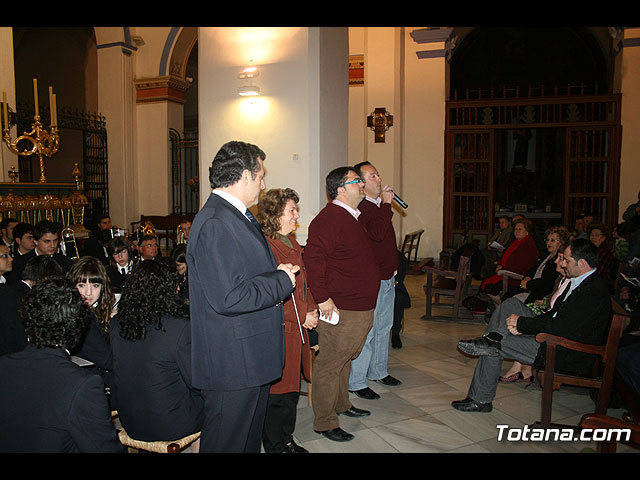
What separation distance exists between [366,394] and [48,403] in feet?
8.58

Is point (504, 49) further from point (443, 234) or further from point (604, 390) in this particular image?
point (604, 390)

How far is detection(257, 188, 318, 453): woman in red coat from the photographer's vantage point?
2.75 m

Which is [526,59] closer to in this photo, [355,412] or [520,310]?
[520,310]

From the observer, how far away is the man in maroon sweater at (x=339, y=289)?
3107 mm

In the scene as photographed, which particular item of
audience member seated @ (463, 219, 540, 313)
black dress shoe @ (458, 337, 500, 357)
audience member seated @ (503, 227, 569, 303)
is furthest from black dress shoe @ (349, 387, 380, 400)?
audience member seated @ (463, 219, 540, 313)

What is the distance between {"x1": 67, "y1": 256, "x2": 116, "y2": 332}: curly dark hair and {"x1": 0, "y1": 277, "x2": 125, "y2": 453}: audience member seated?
1.33 metres

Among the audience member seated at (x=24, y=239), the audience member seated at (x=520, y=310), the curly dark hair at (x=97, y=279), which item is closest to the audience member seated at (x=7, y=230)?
the audience member seated at (x=24, y=239)

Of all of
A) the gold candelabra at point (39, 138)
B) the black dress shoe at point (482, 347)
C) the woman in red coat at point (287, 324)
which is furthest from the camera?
the gold candelabra at point (39, 138)

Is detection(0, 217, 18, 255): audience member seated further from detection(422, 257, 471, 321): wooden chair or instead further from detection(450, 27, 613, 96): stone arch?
detection(450, 27, 613, 96): stone arch

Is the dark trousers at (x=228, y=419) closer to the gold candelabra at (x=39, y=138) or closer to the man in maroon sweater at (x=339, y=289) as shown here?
the man in maroon sweater at (x=339, y=289)

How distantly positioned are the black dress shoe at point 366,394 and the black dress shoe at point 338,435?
2.18ft

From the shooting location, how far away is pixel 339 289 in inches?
124

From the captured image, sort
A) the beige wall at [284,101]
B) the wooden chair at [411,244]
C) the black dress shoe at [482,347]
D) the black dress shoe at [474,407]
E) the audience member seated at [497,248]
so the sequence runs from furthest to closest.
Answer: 1. the wooden chair at [411,244]
2. the audience member seated at [497,248]
3. the beige wall at [284,101]
4. the black dress shoe at [474,407]
5. the black dress shoe at [482,347]

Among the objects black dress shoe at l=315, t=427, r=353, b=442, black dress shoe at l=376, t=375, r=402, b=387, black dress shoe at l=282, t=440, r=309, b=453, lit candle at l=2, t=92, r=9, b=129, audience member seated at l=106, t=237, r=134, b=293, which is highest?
lit candle at l=2, t=92, r=9, b=129
